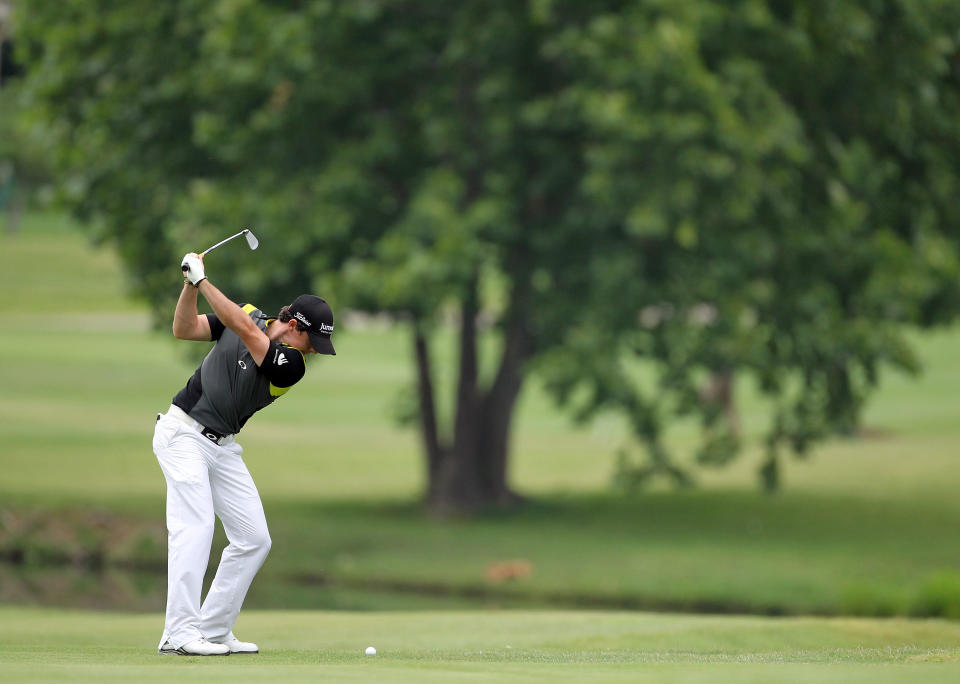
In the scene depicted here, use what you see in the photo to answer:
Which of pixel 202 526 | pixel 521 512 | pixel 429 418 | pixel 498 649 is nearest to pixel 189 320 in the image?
pixel 202 526

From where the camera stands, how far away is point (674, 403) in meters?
21.6

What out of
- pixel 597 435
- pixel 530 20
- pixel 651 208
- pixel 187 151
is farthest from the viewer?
pixel 597 435

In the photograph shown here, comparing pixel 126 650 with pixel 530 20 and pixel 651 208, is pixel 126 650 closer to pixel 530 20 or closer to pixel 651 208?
pixel 651 208

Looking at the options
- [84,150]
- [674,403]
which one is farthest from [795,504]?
[84,150]

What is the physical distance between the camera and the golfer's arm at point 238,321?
8920 mm

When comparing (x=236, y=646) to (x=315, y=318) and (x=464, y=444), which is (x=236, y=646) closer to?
(x=315, y=318)

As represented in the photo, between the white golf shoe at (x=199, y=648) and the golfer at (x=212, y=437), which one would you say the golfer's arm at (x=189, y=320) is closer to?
the golfer at (x=212, y=437)

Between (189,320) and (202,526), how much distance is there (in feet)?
4.21

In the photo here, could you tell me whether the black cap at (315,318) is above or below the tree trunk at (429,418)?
below

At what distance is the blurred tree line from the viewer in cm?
1964

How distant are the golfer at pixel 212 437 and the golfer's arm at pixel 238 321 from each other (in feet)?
0.06

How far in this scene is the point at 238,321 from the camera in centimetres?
902

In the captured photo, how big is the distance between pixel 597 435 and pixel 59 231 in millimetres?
56238

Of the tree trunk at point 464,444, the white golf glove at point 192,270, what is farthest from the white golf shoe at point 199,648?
the tree trunk at point 464,444
